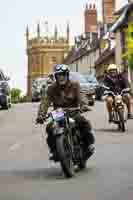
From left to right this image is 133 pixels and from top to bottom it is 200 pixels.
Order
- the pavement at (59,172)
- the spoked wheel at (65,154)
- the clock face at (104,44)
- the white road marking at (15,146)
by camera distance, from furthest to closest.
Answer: the clock face at (104,44) → the white road marking at (15,146) → the spoked wheel at (65,154) → the pavement at (59,172)

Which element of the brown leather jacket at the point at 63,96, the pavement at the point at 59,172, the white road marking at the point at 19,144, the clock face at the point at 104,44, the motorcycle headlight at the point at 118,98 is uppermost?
the brown leather jacket at the point at 63,96

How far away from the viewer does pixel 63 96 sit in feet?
39.9

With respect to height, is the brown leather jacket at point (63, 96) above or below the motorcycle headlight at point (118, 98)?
above

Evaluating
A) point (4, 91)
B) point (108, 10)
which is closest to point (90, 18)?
point (108, 10)

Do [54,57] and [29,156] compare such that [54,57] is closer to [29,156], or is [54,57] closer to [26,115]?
[26,115]

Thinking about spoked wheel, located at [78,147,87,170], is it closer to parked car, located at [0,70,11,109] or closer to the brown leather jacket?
the brown leather jacket

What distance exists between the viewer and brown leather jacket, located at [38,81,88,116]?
39.9ft

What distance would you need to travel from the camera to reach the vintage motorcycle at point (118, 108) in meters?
20.8

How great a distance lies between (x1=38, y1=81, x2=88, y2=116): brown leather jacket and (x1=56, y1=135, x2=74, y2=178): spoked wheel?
2.26 ft

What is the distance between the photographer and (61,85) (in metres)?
12.1

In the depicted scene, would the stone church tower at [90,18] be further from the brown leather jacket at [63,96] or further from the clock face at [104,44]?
the brown leather jacket at [63,96]

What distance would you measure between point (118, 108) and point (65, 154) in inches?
376

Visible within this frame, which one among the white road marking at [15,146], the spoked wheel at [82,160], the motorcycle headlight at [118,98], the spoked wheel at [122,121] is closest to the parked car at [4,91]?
the motorcycle headlight at [118,98]

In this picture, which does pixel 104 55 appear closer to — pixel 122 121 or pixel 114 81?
pixel 114 81
